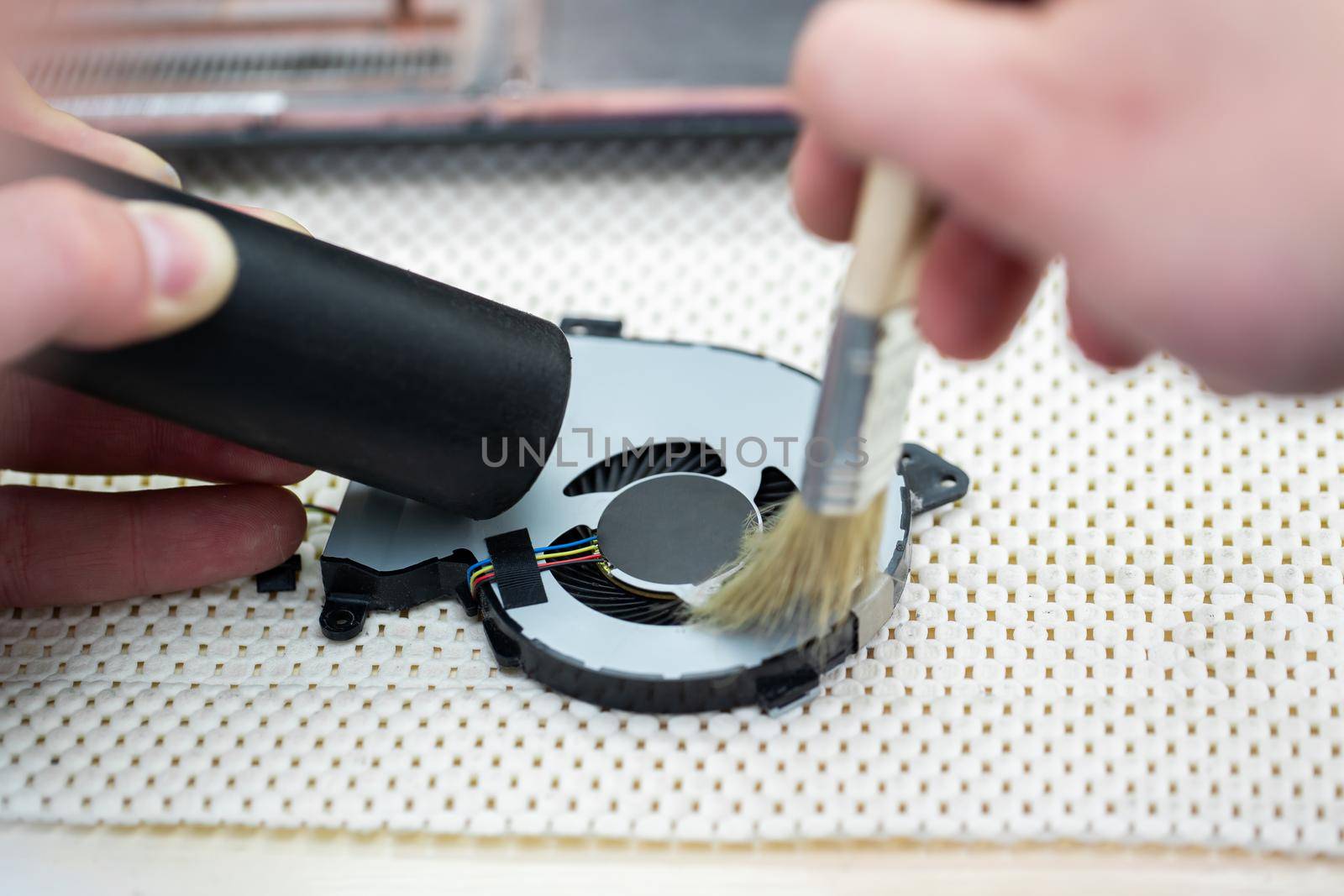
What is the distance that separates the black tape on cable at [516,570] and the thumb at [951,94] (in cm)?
36

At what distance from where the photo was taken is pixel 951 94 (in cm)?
48

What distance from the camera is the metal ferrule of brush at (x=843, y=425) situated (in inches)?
22.4

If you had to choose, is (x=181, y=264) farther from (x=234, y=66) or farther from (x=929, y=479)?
(x=234, y=66)

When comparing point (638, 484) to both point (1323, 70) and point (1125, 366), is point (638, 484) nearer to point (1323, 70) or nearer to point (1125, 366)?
point (1125, 366)

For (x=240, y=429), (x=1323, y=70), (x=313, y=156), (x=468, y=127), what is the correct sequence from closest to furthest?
(x=1323, y=70)
(x=240, y=429)
(x=468, y=127)
(x=313, y=156)

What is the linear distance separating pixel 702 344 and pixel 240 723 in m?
0.42

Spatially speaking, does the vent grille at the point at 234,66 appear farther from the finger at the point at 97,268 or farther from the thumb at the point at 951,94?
the thumb at the point at 951,94

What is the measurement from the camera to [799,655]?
70cm

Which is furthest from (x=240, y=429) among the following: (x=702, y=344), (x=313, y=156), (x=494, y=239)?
(x=313, y=156)

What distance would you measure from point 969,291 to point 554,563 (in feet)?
1.05

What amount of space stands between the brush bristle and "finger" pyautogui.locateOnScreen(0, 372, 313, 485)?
342mm

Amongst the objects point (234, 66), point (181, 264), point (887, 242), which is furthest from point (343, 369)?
point (234, 66)

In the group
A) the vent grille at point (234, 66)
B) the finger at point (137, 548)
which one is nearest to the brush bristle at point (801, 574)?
the finger at point (137, 548)

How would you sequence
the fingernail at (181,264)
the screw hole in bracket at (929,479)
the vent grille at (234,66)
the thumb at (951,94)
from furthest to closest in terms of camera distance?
the vent grille at (234,66)
the screw hole in bracket at (929,479)
the fingernail at (181,264)
the thumb at (951,94)
